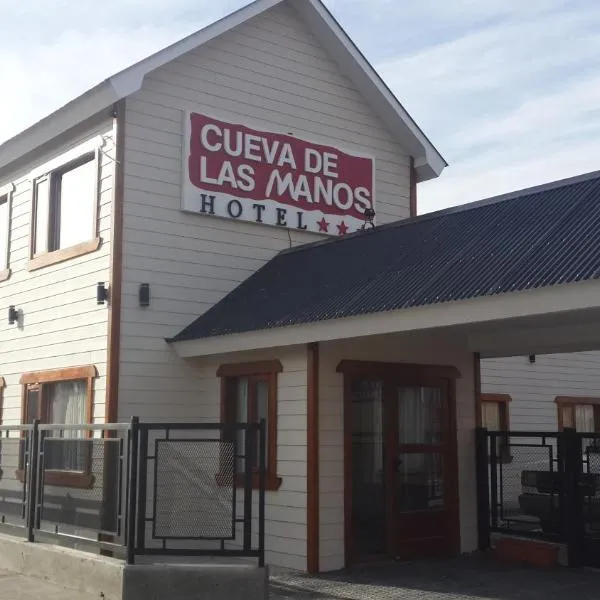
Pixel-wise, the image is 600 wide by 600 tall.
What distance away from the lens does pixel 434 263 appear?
9.80m

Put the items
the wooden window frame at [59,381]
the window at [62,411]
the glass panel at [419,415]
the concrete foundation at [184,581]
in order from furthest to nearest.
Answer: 1. the glass panel at [419,415]
2. the window at [62,411]
3. the wooden window frame at [59,381]
4. the concrete foundation at [184,581]

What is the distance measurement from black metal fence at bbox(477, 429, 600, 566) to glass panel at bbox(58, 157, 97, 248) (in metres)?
6.12

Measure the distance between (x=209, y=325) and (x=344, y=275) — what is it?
203 cm

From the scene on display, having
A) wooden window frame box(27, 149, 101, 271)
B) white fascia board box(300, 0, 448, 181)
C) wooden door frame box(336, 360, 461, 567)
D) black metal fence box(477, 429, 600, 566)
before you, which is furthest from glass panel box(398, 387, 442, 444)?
white fascia board box(300, 0, 448, 181)

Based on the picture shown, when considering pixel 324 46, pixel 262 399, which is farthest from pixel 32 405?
pixel 324 46

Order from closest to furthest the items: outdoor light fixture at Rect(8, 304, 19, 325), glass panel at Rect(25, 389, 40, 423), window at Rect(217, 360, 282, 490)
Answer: window at Rect(217, 360, 282, 490)
glass panel at Rect(25, 389, 40, 423)
outdoor light fixture at Rect(8, 304, 19, 325)

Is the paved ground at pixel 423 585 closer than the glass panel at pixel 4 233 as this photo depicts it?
Yes

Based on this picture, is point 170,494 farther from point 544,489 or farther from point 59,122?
point 59,122

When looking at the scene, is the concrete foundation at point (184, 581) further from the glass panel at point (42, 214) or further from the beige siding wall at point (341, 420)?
the glass panel at point (42, 214)

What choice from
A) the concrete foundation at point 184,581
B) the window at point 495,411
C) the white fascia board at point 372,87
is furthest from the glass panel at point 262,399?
the window at point 495,411

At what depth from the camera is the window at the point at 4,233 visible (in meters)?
14.7

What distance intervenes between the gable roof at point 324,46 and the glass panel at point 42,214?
0.60 metres

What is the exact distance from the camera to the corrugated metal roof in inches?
332

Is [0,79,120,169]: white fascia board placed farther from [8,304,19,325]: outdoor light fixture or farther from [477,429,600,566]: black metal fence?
[477,429,600,566]: black metal fence
